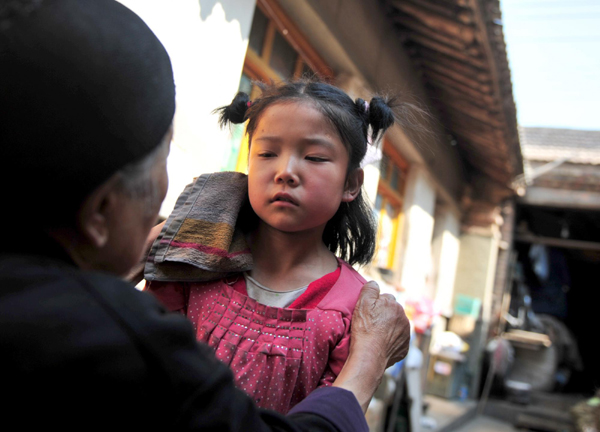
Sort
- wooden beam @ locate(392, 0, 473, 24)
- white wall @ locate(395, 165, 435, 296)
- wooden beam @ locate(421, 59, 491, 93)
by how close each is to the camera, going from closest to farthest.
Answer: wooden beam @ locate(392, 0, 473, 24)
wooden beam @ locate(421, 59, 491, 93)
white wall @ locate(395, 165, 435, 296)

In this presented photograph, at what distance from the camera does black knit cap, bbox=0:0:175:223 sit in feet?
2.02

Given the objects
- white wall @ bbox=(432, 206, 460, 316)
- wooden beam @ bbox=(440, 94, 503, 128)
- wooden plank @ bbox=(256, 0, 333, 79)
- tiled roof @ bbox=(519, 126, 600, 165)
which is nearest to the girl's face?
wooden plank @ bbox=(256, 0, 333, 79)

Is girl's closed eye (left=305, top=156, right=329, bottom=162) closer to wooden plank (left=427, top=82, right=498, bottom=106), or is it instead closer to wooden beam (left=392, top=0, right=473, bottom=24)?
wooden beam (left=392, top=0, right=473, bottom=24)

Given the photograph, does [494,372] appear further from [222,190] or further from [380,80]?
[222,190]

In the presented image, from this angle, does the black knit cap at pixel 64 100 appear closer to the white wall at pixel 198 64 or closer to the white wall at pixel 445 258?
→ the white wall at pixel 198 64

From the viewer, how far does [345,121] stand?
1396 mm

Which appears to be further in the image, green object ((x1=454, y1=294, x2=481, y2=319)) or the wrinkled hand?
green object ((x1=454, y1=294, x2=481, y2=319))

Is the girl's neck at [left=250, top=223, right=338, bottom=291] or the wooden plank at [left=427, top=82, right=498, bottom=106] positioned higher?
the wooden plank at [left=427, top=82, right=498, bottom=106]

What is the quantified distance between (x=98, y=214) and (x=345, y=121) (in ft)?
2.74

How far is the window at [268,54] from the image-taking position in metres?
3.48

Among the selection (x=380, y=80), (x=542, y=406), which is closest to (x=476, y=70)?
(x=380, y=80)

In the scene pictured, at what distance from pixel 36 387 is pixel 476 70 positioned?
557 centimetres

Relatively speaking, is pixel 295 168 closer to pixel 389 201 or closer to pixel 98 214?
pixel 98 214

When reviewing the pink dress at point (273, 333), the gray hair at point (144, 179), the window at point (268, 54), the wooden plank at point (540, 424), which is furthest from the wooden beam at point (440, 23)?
the wooden plank at point (540, 424)
